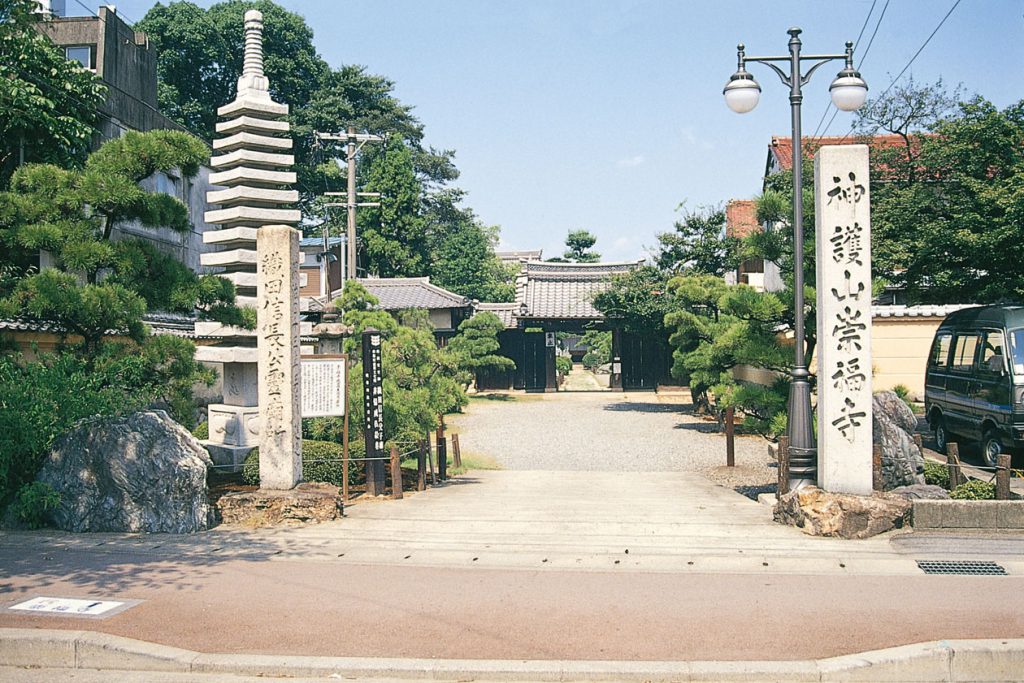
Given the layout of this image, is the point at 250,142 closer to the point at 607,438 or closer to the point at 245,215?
the point at 245,215

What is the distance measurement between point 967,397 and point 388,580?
1135 centimetres

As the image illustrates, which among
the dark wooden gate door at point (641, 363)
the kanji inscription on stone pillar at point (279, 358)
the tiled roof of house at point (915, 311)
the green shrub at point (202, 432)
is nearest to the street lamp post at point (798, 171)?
the kanji inscription on stone pillar at point (279, 358)

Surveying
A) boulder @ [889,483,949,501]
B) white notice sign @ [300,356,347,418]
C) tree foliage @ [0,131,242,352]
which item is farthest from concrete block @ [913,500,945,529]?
tree foliage @ [0,131,242,352]

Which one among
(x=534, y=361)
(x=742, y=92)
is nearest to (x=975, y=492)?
(x=742, y=92)

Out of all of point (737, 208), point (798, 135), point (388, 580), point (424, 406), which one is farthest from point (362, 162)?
point (388, 580)

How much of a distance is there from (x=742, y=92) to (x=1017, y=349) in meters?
6.30

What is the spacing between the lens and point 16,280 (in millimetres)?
11367

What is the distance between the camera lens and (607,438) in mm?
21562

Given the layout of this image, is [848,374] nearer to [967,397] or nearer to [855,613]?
[855,613]

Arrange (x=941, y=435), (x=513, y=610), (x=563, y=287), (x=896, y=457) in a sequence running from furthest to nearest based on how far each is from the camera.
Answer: (x=563, y=287), (x=941, y=435), (x=896, y=457), (x=513, y=610)

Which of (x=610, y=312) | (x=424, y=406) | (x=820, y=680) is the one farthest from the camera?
(x=610, y=312)

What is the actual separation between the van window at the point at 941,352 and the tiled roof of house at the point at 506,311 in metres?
21.2

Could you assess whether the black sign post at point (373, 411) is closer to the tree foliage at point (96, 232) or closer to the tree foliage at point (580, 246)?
the tree foliage at point (96, 232)

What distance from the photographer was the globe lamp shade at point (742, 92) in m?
11.1
